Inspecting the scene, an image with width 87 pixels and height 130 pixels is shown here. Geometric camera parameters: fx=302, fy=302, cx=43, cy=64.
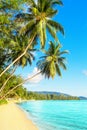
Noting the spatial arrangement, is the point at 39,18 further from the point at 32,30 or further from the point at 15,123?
the point at 15,123

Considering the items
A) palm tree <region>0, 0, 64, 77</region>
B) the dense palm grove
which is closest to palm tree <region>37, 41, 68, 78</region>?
the dense palm grove

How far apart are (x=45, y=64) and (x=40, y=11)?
48.7 feet

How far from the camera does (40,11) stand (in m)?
25.1

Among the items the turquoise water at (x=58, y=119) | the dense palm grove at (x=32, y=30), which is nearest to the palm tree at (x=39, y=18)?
the dense palm grove at (x=32, y=30)

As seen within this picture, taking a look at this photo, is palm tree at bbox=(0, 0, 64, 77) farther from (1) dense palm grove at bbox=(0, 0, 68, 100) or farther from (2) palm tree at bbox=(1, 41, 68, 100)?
(2) palm tree at bbox=(1, 41, 68, 100)

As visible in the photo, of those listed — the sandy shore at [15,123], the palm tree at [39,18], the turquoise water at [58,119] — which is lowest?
the sandy shore at [15,123]

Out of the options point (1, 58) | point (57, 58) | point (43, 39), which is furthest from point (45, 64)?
point (43, 39)

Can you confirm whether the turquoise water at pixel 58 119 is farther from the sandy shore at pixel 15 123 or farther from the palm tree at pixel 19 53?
the palm tree at pixel 19 53

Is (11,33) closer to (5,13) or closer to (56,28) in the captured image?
(5,13)

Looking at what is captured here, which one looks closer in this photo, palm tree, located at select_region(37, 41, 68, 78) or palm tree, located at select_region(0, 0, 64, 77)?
palm tree, located at select_region(0, 0, 64, 77)

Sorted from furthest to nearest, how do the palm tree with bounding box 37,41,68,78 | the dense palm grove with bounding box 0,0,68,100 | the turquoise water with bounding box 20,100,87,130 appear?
the palm tree with bounding box 37,41,68,78 < the turquoise water with bounding box 20,100,87,130 < the dense palm grove with bounding box 0,0,68,100

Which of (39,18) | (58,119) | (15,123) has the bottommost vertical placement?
(15,123)

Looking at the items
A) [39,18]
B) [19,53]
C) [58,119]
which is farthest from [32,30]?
[58,119]

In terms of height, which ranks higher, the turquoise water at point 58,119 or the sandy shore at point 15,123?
the turquoise water at point 58,119
